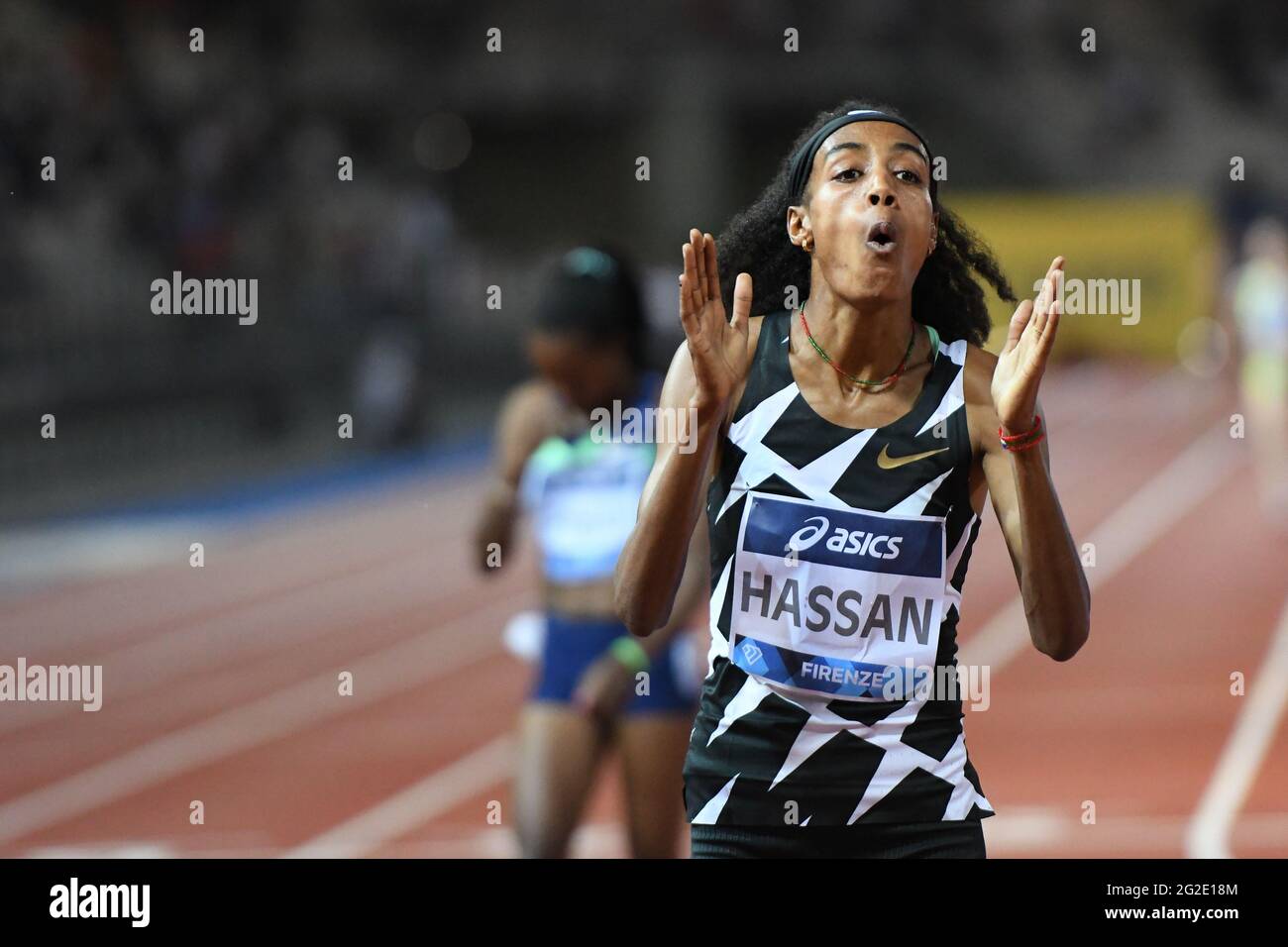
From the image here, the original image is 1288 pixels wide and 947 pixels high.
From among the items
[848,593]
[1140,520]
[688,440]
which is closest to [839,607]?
[848,593]

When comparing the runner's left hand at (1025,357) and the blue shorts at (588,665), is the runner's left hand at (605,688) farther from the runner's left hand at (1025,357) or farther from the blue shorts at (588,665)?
the runner's left hand at (1025,357)

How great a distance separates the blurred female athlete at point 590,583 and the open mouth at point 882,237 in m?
2.25

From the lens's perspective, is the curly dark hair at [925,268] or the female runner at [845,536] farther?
the curly dark hair at [925,268]

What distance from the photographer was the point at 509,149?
107ft

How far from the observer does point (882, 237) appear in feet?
9.50

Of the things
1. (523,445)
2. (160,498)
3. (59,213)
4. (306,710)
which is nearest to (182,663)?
(306,710)

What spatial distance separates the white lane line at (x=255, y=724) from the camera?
833cm

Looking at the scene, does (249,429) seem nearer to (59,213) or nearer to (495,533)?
(59,213)

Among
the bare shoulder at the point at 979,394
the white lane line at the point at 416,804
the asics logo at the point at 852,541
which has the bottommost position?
the white lane line at the point at 416,804

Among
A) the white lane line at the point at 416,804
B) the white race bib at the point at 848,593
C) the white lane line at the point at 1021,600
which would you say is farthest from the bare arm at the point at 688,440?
the white lane line at the point at 416,804

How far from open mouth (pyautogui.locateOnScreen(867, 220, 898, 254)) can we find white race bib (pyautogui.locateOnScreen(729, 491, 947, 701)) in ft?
1.35

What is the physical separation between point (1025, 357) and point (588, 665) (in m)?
2.55

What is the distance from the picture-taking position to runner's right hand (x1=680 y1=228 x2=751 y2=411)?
2.88m

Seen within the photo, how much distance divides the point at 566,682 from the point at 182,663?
21.9ft
